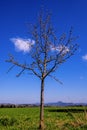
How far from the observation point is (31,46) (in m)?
21.8

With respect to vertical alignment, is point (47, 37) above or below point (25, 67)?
above

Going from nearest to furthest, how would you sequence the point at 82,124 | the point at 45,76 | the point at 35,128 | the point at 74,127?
the point at 82,124 < the point at 74,127 < the point at 35,128 < the point at 45,76

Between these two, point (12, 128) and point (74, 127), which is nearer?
point (74, 127)

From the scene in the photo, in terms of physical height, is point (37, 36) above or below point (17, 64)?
above

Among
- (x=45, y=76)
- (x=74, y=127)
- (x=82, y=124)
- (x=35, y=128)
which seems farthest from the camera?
(x=45, y=76)

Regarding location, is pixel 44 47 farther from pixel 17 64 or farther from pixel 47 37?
pixel 17 64

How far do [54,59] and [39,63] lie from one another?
0.99 meters

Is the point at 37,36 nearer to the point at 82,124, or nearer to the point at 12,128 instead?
the point at 12,128

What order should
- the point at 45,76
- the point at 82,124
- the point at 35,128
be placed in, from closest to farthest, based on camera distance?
the point at 82,124, the point at 35,128, the point at 45,76

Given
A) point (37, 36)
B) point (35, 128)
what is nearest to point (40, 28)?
point (37, 36)

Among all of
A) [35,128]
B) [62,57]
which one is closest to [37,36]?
[62,57]

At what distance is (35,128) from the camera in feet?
64.1

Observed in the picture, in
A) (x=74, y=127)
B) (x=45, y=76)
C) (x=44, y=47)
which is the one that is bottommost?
(x=74, y=127)

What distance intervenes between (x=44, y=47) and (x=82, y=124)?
7.61 m
